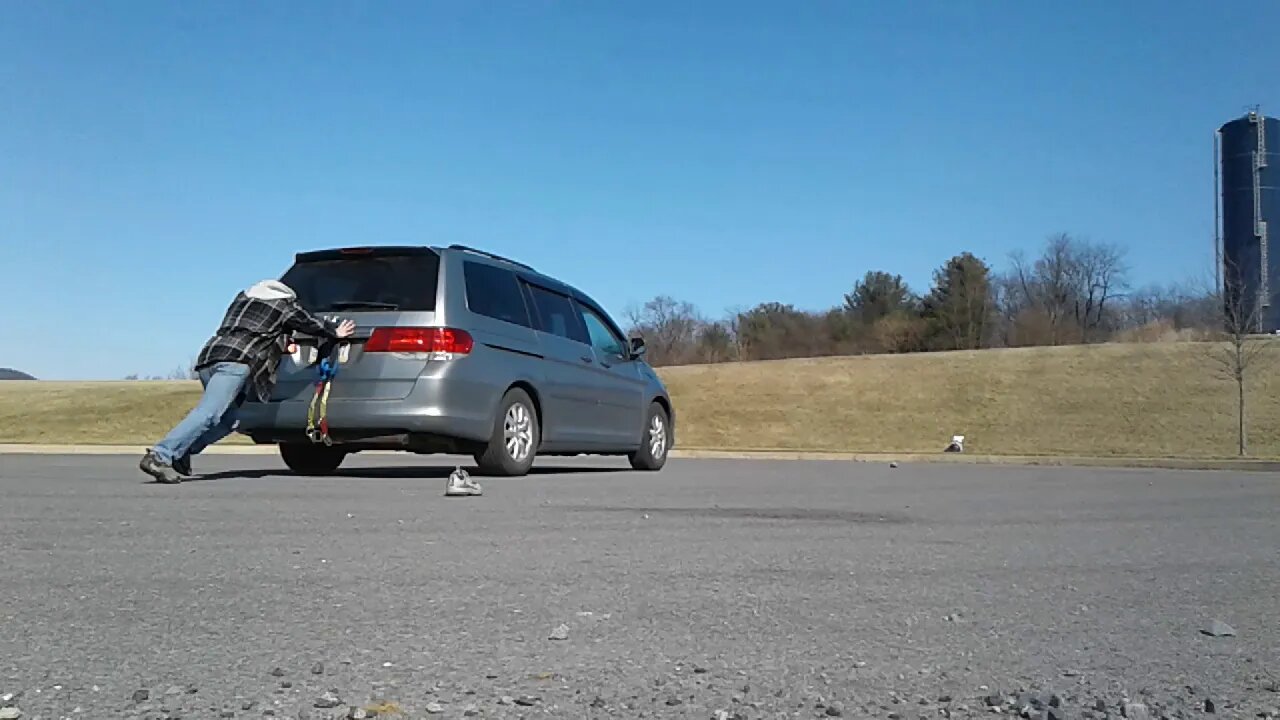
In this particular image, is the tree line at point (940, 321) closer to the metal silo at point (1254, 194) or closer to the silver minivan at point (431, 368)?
the metal silo at point (1254, 194)

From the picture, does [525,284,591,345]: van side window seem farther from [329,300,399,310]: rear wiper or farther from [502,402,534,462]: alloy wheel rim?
[329,300,399,310]: rear wiper

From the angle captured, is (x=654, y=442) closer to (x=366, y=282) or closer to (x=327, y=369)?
(x=366, y=282)

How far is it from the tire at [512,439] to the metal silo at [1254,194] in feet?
180

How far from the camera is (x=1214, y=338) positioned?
4772 cm

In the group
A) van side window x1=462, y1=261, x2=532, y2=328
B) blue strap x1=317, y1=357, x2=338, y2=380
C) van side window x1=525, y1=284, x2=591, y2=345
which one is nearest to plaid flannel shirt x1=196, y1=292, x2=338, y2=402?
blue strap x1=317, y1=357, x2=338, y2=380

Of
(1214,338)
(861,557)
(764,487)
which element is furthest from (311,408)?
(1214,338)

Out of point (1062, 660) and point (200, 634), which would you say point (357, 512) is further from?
point (1062, 660)

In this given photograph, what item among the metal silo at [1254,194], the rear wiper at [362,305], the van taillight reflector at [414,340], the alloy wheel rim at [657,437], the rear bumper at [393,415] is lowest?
the alloy wheel rim at [657,437]

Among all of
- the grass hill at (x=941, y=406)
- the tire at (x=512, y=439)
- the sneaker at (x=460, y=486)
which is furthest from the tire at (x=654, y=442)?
the grass hill at (x=941, y=406)

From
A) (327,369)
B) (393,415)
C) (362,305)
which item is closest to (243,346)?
(327,369)

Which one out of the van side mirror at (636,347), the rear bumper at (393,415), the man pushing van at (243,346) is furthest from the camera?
the van side mirror at (636,347)

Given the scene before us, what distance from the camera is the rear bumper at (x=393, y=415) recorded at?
8570 mm

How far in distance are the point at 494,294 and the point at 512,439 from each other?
1.21 metres

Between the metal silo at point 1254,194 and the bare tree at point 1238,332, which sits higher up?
the metal silo at point 1254,194
